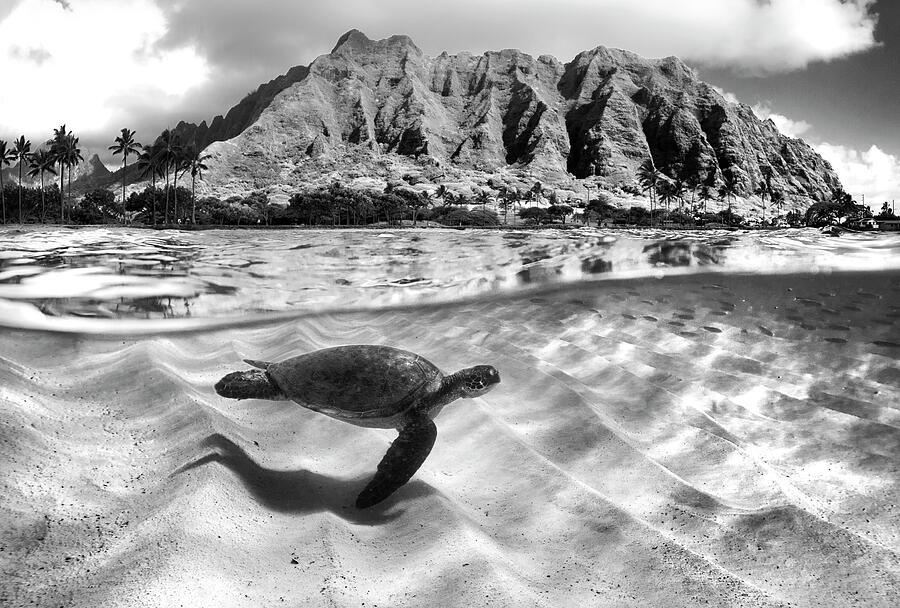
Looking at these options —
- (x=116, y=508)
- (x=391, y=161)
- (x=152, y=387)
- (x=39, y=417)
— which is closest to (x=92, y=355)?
(x=152, y=387)

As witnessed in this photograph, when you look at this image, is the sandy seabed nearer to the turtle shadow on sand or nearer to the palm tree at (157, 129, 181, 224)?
the turtle shadow on sand

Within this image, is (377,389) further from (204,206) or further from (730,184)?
(730,184)

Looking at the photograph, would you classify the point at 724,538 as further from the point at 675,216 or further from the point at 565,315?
the point at 675,216

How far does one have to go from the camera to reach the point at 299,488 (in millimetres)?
3883

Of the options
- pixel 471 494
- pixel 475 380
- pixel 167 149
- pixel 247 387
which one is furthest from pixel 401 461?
pixel 167 149

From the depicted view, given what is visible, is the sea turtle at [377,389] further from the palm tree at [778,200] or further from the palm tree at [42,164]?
the palm tree at [778,200]

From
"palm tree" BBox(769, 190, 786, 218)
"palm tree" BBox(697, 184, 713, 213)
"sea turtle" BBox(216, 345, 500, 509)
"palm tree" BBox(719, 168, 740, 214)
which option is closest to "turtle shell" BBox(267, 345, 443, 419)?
"sea turtle" BBox(216, 345, 500, 509)

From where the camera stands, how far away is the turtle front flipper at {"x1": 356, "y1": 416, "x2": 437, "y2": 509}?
3.65 metres

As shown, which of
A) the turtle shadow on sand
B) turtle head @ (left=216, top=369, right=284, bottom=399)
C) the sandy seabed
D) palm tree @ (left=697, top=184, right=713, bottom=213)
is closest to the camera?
the sandy seabed

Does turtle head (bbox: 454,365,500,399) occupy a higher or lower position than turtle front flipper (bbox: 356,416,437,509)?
higher

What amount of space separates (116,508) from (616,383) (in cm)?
631

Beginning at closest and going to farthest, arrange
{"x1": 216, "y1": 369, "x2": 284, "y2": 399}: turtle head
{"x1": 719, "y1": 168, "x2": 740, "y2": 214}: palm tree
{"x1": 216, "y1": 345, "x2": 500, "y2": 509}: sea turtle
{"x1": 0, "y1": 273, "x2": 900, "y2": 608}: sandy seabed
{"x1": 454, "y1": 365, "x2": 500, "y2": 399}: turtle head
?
→ 1. {"x1": 0, "y1": 273, "x2": 900, "y2": 608}: sandy seabed
2. {"x1": 216, "y1": 345, "x2": 500, "y2": 509}: sea turtle
3. {"x1": 216, "y1": 369, "x2": 284, "y2": 399}: turtle head
4. {"x1": 454, "y1": 365, "x2": 500, "y2": 399}: turtle head
5. {"x1": 719, "y1": 168, "x2": 740, "y2": 214}: palm tree

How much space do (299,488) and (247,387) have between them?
3.94 ft

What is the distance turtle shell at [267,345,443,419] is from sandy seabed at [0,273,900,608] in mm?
630
